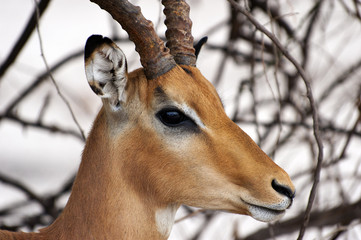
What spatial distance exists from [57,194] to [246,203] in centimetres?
318

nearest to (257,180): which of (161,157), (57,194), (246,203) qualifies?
(246,203)

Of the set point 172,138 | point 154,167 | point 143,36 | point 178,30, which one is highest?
point 178,30

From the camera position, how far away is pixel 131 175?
10.1ft

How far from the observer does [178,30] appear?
3.34m

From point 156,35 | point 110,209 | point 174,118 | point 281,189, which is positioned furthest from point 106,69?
point 281,189

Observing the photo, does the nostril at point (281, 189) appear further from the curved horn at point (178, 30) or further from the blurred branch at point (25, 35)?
the blurred branch at point (25, 35)

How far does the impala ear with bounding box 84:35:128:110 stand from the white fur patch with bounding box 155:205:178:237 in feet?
1.94

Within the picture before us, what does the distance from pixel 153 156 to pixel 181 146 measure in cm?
15

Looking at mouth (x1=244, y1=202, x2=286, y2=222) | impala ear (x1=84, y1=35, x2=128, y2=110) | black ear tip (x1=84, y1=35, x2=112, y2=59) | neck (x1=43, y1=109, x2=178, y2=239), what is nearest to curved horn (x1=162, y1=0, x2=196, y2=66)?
impala ear (x1=84, y1=35, x2=128, y2=110)

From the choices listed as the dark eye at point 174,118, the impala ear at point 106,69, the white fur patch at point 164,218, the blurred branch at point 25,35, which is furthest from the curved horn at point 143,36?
the blurred branch at point 25,35

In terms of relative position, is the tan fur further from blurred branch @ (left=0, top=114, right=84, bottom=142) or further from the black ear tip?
blurred branch @ (left=0, top=114, right=84, bottom=142)

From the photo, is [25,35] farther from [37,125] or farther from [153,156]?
[153,156]

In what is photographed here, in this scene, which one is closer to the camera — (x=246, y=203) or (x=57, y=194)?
(x=246, y=203)

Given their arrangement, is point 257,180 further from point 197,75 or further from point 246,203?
point 197,75
